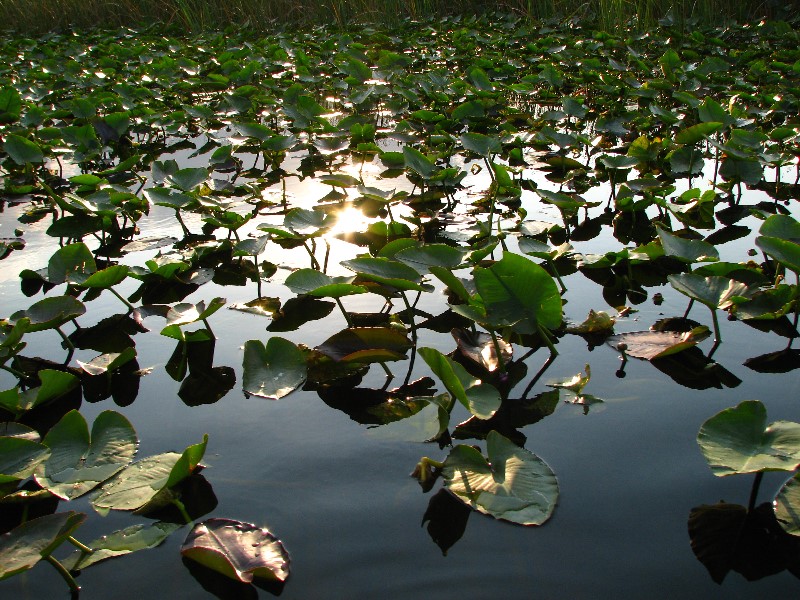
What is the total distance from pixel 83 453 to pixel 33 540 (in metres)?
0.21

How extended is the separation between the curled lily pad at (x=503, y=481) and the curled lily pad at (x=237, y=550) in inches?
9.1

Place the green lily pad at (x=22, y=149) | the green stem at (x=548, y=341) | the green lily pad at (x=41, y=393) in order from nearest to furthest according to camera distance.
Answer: the green lily pad at (x=41, y=393) < the green stem at (x=548, y=341) < the green lily pad at (x=22, y=149)

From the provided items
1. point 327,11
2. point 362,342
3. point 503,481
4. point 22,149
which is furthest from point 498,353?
point 327,11

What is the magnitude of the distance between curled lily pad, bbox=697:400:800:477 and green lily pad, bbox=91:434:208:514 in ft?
2.03

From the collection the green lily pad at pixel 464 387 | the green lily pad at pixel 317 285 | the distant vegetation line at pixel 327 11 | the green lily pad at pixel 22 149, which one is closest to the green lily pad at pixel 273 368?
the green lily pad at pixel 317 285

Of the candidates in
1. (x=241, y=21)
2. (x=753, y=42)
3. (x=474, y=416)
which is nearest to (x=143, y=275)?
(x=474, y=416)

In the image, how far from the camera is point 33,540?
0.78 m

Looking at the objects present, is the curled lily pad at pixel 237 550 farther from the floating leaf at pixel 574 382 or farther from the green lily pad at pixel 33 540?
the floating leaf at pixel 574 382

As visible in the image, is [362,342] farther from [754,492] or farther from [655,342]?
[754,492]

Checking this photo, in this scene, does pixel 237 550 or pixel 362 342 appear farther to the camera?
pixel 362 342

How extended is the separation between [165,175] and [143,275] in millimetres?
585

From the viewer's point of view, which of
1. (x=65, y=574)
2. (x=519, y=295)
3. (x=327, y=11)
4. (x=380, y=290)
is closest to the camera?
(x=65, y=574)

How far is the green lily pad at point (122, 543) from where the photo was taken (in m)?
0.81

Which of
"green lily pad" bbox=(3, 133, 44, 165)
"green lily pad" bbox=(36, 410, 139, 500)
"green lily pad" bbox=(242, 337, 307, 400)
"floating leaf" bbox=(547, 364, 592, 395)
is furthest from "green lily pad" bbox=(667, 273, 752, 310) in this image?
"green lily pad" bbox=(3, 133, 44, 165)
